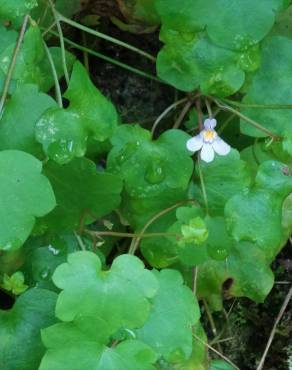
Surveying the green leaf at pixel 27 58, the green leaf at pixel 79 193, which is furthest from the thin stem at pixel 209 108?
the green leaf at pixel 27 58

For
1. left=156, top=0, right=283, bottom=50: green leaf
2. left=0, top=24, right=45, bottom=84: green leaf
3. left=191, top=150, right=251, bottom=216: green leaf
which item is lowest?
left=191, top=150, right=251, bottom=216: green leaf

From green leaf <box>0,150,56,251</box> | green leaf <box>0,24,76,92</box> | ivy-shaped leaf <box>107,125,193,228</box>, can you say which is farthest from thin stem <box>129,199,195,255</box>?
green leaf <box>0,24,76,92</box>

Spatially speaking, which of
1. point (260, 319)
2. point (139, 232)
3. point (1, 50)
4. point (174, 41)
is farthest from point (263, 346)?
point (1, 50)

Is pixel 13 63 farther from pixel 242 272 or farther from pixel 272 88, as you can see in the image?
pixel 242 272

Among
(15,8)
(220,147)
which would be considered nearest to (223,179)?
(220,147)

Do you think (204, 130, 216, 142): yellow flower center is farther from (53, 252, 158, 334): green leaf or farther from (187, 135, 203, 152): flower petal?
(53, 252, 158, 334): green leaf

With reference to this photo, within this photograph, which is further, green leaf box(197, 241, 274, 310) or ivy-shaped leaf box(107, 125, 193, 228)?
green leaf box(197, 241, 274, 310)

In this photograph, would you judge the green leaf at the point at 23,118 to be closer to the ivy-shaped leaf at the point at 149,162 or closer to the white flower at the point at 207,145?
the ivy-shaped leaf at the point at 149,162

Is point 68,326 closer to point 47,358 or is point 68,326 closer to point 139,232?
point 47,358
